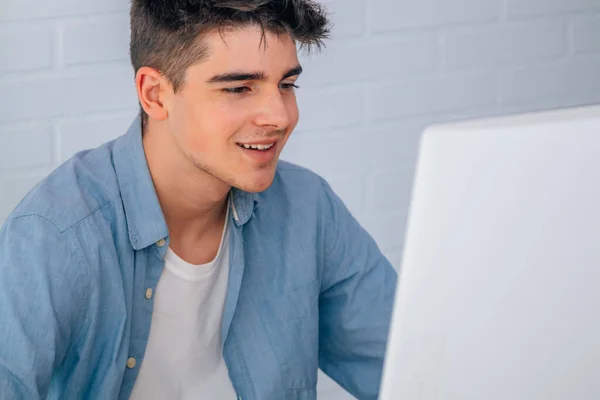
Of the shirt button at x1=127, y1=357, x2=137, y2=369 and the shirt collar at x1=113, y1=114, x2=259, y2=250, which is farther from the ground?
the shirt collar at x1=113, y1=114, x2=259, y2=250

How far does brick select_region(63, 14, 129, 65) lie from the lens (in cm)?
190

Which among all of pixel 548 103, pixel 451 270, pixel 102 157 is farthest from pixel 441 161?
pixel 548 103

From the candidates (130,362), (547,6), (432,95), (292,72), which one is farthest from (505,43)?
(130,362)

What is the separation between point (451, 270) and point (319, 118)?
1.58m

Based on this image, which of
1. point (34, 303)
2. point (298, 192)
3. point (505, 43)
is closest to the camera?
point (34, 303)

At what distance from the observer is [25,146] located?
1.90 meters

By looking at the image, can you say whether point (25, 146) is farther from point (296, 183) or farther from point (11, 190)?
point (296, 183)

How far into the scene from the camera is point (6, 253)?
128 cm

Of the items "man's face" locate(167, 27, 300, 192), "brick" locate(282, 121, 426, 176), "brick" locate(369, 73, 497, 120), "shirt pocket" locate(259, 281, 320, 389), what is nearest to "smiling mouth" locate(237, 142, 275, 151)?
"man's face" locate(167, 27, 300, 192)

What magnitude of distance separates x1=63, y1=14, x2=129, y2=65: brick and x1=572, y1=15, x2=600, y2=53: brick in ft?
3.87

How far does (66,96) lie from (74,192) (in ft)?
1.95

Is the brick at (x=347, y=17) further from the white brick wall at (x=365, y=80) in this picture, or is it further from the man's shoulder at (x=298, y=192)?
the man's shoulder at (x=298, y=192)

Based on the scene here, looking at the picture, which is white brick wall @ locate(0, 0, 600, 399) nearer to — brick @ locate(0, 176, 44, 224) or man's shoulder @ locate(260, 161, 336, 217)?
brick @ locate(0, 176, 44, 224)

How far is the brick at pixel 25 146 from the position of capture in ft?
6.18
